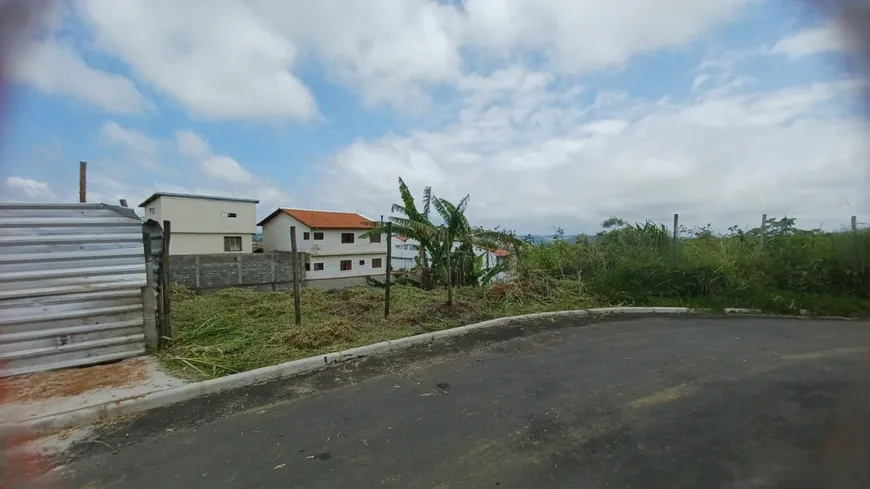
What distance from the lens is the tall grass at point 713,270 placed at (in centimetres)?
866

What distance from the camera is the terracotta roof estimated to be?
1473 inches

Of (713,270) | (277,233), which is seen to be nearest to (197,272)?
(713,270)

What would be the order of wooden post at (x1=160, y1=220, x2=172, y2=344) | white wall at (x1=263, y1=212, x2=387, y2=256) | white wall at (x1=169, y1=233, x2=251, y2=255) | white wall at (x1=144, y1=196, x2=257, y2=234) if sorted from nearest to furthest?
1. wooden post at (x1=160, y1=220, x2=172, y2=344)
2. white wall at (x1=144, y1=196, x2=257, y2=234)
3. white wall at (x1=169, y1=233, x2=251, y2=255)
4. white wall at (x1=263, y1=212, x2=387, y2=256)

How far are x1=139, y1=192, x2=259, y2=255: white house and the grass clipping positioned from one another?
28425 millimetres

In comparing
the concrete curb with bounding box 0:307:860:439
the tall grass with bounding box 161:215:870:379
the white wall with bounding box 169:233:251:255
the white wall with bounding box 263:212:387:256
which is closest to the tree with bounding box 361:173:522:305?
the tall grass with bounding box 161:215:870:379

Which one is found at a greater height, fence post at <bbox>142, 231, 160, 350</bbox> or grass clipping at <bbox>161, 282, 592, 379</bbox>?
fence post at <bbox>142, 231, 160, 350</bbox>

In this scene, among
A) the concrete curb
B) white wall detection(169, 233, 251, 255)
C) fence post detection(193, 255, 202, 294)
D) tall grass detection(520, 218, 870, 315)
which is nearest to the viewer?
the concrete curb

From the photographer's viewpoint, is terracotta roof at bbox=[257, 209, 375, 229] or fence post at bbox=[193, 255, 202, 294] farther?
terracotta roof at bbox=[257, 209, 375, 229]

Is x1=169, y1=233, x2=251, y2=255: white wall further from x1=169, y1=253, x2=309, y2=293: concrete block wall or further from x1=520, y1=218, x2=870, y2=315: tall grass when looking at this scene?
x1=520, y1=218, x2=870, y2=315: tall grass

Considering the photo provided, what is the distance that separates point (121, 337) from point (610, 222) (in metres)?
12.3

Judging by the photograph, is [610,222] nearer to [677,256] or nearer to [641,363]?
[677,256]

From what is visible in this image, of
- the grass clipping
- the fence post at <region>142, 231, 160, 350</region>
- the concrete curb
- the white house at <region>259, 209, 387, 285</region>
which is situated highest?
the white house at <region>259, 209, 387, 285</region>

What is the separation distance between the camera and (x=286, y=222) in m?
39.9

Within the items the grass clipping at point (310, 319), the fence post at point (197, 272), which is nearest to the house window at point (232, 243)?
the fence post at point (197, 272)
